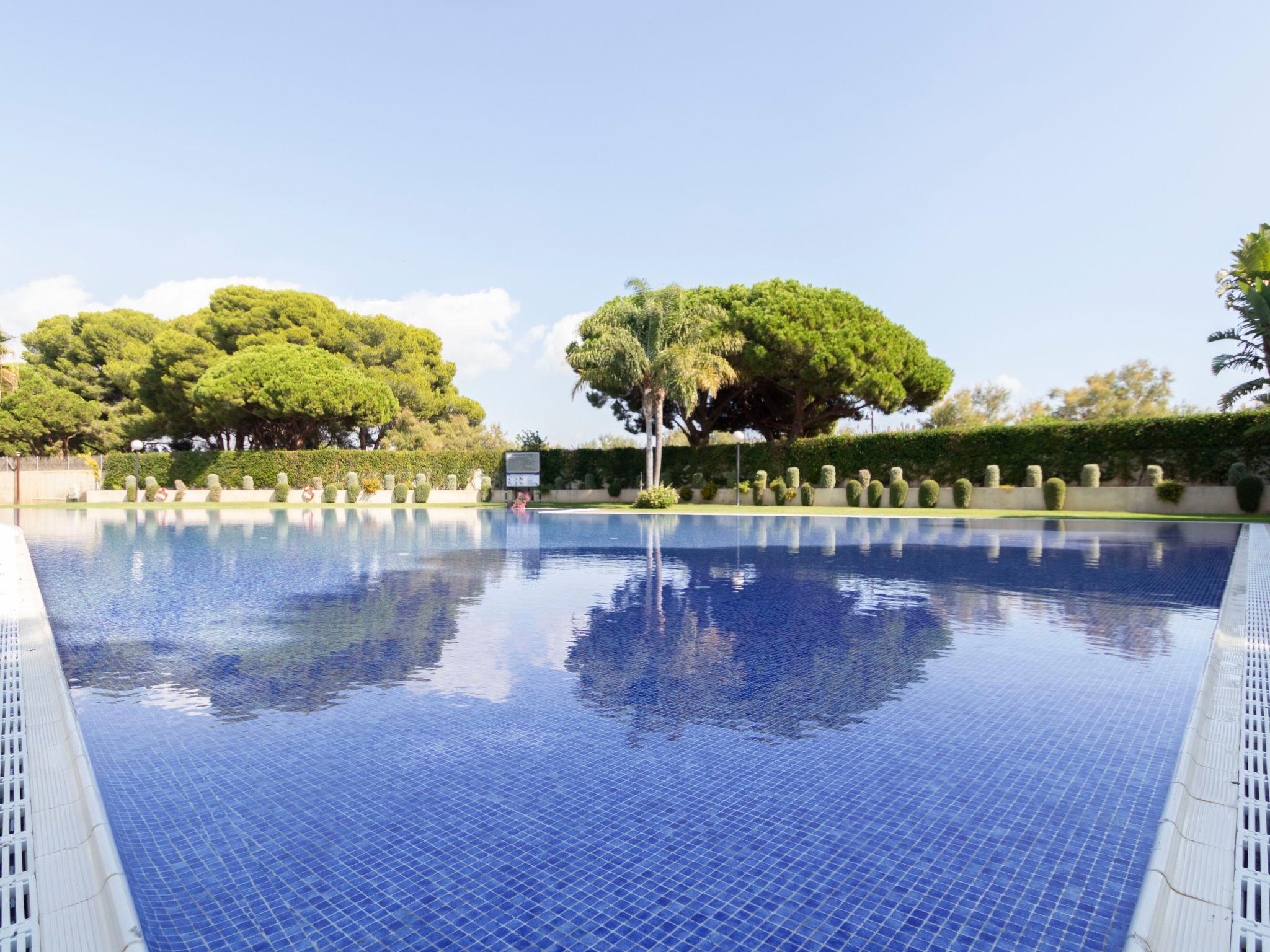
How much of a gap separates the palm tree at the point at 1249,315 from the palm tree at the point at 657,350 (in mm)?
14038

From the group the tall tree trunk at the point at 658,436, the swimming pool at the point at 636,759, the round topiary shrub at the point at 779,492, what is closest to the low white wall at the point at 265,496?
the tall tree trunk at the point at 658,436

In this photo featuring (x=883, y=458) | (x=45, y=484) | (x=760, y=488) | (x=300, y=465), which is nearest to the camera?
(x=883, y=458)

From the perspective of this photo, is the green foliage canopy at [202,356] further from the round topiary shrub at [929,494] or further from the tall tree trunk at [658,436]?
the round topiary shrub at [929,494]

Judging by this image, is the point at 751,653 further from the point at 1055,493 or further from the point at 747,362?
the point at 747,362

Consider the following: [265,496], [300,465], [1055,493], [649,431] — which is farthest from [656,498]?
[265,496]

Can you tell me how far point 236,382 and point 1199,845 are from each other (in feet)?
123

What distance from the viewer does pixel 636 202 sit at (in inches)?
893

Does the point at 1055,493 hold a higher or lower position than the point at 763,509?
higher

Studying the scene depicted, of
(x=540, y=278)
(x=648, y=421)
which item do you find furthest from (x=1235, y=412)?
(x=540, y=278)

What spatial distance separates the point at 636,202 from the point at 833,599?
17779 mm

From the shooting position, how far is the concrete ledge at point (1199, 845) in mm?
2066

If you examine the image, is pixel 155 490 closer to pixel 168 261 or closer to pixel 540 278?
pixel 168 261

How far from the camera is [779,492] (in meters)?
27.0

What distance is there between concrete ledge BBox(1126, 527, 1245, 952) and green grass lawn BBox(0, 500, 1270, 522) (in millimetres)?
18261
